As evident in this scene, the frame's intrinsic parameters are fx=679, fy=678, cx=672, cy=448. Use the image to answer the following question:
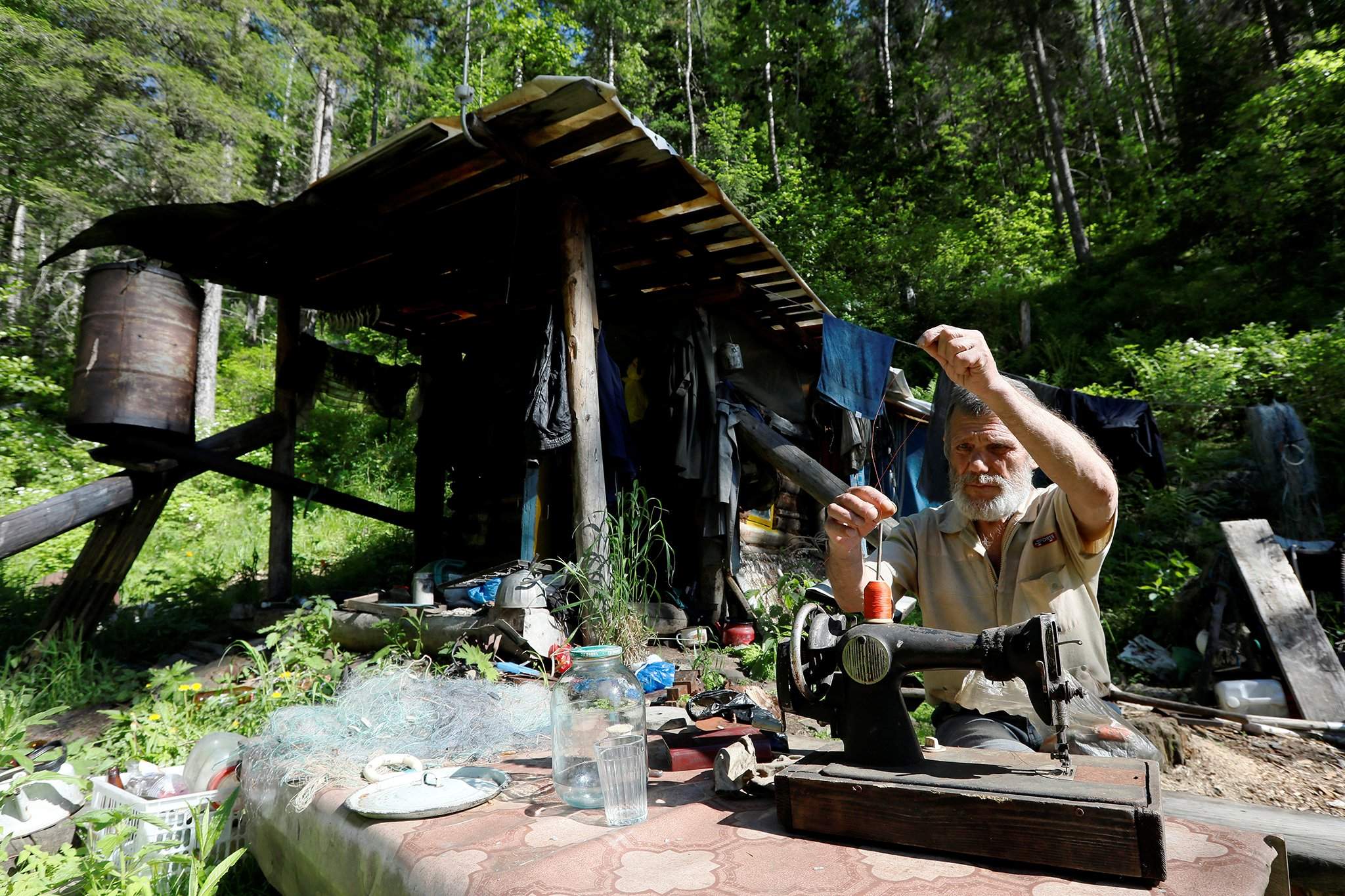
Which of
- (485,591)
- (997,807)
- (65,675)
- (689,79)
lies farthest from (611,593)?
(689,79)

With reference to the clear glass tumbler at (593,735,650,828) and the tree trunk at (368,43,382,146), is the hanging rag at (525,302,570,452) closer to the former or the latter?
the clear glass tumbler at (593,735,650,828)

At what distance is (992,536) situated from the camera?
2377 millimetres

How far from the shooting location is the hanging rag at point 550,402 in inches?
204

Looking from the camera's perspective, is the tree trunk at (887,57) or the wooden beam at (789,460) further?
the tree trunk at (887,57)

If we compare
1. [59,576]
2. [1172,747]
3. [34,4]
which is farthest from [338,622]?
[34,4]

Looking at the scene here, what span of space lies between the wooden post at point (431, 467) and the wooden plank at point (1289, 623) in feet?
24.4

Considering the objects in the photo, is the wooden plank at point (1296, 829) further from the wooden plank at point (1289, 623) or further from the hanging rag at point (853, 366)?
the hanging rag at point (853, 366)

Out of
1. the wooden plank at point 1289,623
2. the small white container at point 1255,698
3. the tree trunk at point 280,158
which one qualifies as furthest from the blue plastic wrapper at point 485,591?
the tree trunk at point 280,158

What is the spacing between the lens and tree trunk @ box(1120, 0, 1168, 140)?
61.1 ft

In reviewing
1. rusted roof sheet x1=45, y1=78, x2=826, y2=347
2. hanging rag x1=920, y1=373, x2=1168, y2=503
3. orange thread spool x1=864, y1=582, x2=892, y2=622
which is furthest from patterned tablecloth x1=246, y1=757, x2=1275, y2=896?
hanging rag x1=920, y1=373, x2=1168, y2=503

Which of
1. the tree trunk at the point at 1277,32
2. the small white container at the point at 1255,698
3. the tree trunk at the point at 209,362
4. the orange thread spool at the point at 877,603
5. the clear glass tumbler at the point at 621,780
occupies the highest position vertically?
the tree trunk at the point at 1277,32

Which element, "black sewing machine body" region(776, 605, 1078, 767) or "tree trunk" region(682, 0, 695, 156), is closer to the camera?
"black sewing machine body" region(776, 605, 1078, 767)

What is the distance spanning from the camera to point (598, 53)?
20.6m

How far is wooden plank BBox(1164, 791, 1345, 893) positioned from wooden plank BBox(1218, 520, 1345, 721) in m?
3.54
